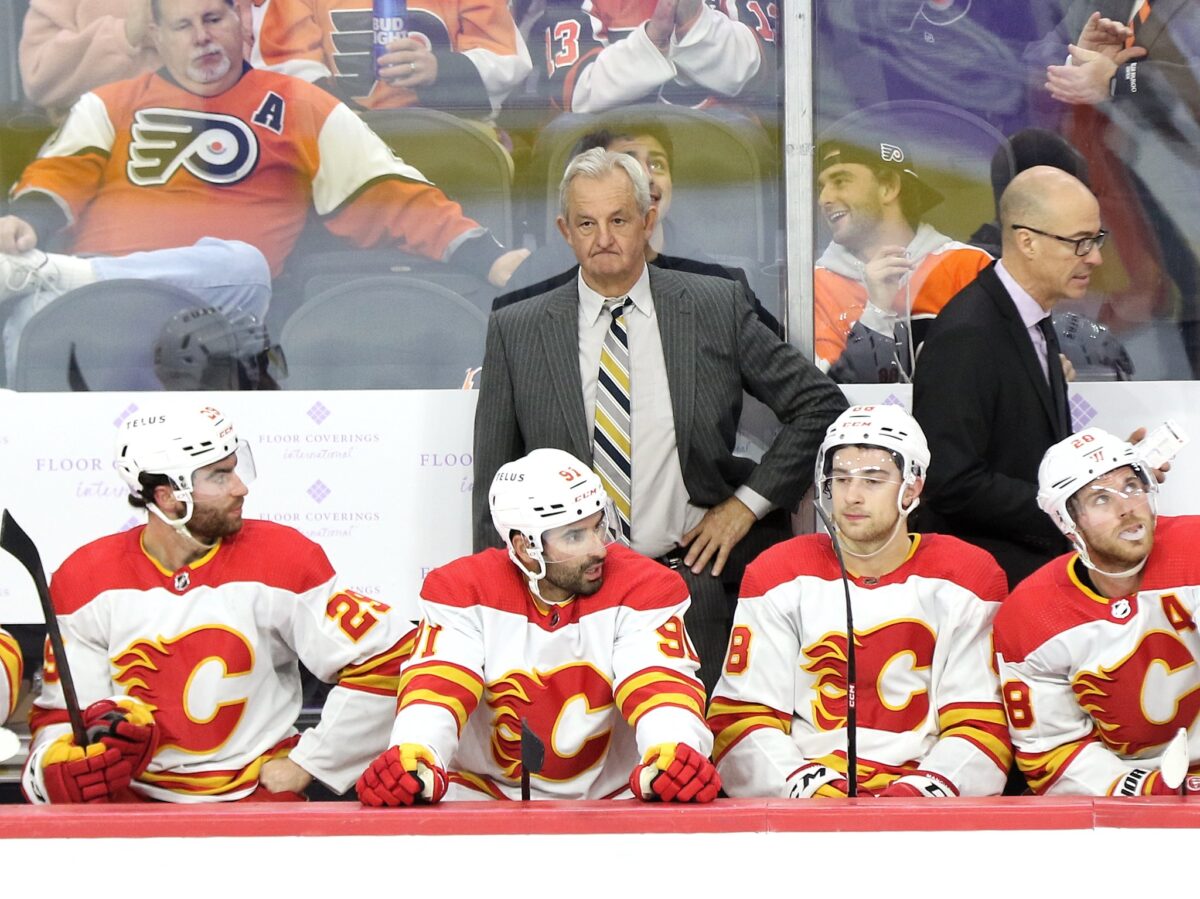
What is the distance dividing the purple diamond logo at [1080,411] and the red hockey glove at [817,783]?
1389 millimetres

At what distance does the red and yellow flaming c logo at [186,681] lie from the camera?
2.80 m

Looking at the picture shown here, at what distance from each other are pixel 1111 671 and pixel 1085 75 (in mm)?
1643

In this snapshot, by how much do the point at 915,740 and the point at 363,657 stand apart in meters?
1.04

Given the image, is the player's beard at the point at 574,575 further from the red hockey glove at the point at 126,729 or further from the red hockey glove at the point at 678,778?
the red hockey glove at the point at 126,729

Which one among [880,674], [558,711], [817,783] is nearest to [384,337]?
[558,711]

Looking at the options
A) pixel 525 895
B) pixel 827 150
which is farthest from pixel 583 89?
pixel 525 895

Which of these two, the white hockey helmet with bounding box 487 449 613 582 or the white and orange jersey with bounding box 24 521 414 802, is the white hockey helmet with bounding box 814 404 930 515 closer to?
the white hockey helmet with bounding box 487 449 613 582

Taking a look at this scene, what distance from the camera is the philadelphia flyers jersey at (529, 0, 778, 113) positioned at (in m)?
3.66

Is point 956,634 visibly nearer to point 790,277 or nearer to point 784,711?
point 784,711

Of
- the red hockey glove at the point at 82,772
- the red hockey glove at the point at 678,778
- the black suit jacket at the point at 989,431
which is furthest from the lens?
the black suit jacket at the point at 989,431

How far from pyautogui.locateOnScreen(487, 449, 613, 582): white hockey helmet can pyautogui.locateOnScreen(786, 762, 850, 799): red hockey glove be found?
0.57 metres

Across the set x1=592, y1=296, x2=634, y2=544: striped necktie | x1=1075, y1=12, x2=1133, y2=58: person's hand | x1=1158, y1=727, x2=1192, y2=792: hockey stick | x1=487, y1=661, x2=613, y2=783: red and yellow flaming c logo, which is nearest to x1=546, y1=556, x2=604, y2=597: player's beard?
x1=487, y1=661, x2=613, y2=783: red and yellow flaming c logo

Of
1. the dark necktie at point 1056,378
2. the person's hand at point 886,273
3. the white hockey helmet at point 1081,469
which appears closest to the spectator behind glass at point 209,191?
the person's hand at point 886,273

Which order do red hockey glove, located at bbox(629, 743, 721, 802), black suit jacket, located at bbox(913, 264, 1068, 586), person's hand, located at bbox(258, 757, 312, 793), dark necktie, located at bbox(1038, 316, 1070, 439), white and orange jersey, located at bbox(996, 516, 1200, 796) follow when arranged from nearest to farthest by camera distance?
red hockey glove, located at bbox(629, 743, 721, 802), white and orange jersey, located at bbox(996, 516, 1200, 796), person's hand, located at bbox(258, 757, 312, 793), black suit jacket, located at bbox(913, 264, 1068, 586), dark necktie, located at bbox(1038, 316, 1070, 439)
